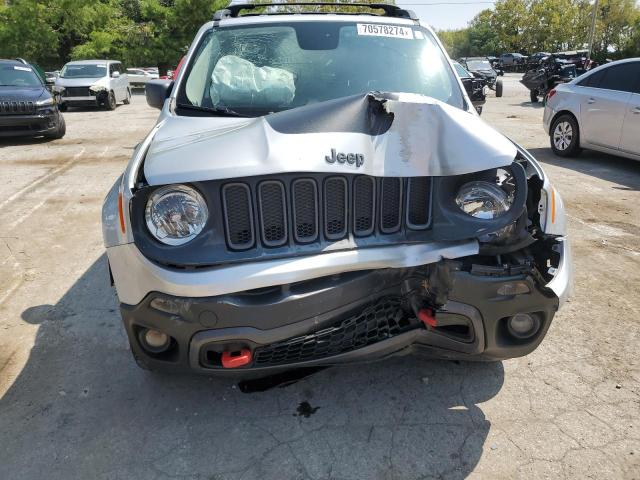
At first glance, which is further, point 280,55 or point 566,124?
point 566,124

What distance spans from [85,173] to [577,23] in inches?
2589

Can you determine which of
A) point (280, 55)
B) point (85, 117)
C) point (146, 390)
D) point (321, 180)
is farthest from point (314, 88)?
point (85, 117)

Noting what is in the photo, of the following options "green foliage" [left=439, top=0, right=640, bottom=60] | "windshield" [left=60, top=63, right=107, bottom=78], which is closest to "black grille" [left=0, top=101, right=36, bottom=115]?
"windshield" [left=60, top=63, right=107, bottom=78]

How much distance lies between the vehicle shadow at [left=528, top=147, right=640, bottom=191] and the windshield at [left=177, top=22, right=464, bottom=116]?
5.21m

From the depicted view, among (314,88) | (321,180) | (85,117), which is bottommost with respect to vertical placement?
(85,117)

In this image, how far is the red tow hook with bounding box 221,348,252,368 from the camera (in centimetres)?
241

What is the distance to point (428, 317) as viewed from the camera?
2424 mm

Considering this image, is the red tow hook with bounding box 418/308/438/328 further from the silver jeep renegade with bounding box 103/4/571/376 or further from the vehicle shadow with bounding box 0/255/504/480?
the vehicle shadow with bounding box 0/255/504/480

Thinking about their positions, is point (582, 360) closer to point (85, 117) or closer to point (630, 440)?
point (630, 440)

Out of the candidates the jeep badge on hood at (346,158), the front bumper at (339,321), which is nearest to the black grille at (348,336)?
the front bumper at (339,321)

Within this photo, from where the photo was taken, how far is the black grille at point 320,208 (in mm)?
2311

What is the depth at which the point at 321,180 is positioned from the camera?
7.68 feet

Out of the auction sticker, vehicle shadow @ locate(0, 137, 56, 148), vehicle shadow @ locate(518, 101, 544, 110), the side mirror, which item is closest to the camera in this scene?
the auction sticker

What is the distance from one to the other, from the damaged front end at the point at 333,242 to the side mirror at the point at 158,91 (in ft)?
5.30
